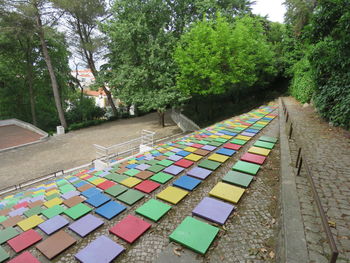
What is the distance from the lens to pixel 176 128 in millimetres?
16359

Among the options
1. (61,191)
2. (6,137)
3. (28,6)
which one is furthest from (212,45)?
(6,137)

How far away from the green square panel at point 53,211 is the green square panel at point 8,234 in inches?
20.6

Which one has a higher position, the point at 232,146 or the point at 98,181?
the point at 232,146

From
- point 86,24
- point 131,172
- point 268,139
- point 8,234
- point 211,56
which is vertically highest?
point 86,24

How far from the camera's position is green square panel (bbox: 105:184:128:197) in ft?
14.3

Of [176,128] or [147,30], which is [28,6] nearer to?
[147,30]

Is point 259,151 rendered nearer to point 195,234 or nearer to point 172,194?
point 172,194

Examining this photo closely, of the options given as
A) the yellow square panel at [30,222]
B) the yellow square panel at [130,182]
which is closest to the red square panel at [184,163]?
the yellow square panel at [130,182]

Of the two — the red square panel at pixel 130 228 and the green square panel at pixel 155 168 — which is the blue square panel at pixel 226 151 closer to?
the green square panel at pixel 155 168

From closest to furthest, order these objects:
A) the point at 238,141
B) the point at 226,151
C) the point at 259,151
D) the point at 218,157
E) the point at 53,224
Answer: the point at 53,224 → the point at 218,157 → the point at 259,151 → the point at 226,151 → the point at 238,141

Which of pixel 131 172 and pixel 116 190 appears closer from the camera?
pixel 116 190

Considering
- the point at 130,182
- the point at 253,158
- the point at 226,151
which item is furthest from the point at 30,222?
the point at 253,158

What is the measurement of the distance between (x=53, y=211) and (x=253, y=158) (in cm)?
539

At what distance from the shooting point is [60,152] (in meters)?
12.5
